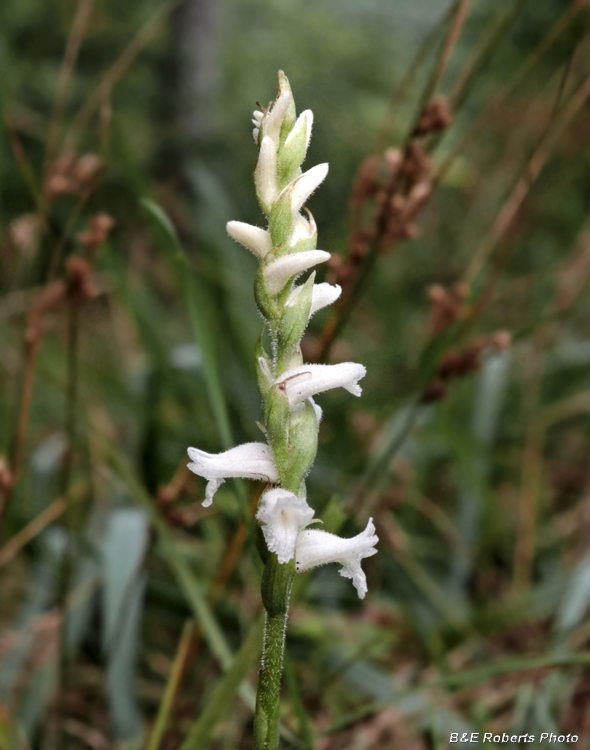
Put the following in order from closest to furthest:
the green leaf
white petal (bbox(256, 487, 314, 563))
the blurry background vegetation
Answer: white petal (bbox(256, 487, 314, 563)), the green leaf, the blurry background vegetation

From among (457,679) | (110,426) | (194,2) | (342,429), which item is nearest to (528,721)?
(457,679)

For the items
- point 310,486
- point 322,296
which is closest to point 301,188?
point 322,296

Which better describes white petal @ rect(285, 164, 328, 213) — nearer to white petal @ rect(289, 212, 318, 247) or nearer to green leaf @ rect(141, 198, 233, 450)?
white petal @ rect(289, 212, 318, 247)

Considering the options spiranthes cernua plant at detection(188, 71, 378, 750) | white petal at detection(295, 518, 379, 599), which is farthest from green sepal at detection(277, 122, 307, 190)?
→ white petal at detection(295, 518, 379, 599)

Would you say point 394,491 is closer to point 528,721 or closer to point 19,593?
point 528,721

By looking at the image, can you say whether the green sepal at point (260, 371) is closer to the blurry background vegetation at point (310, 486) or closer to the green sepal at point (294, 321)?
the green sepal at point (294, 321)
